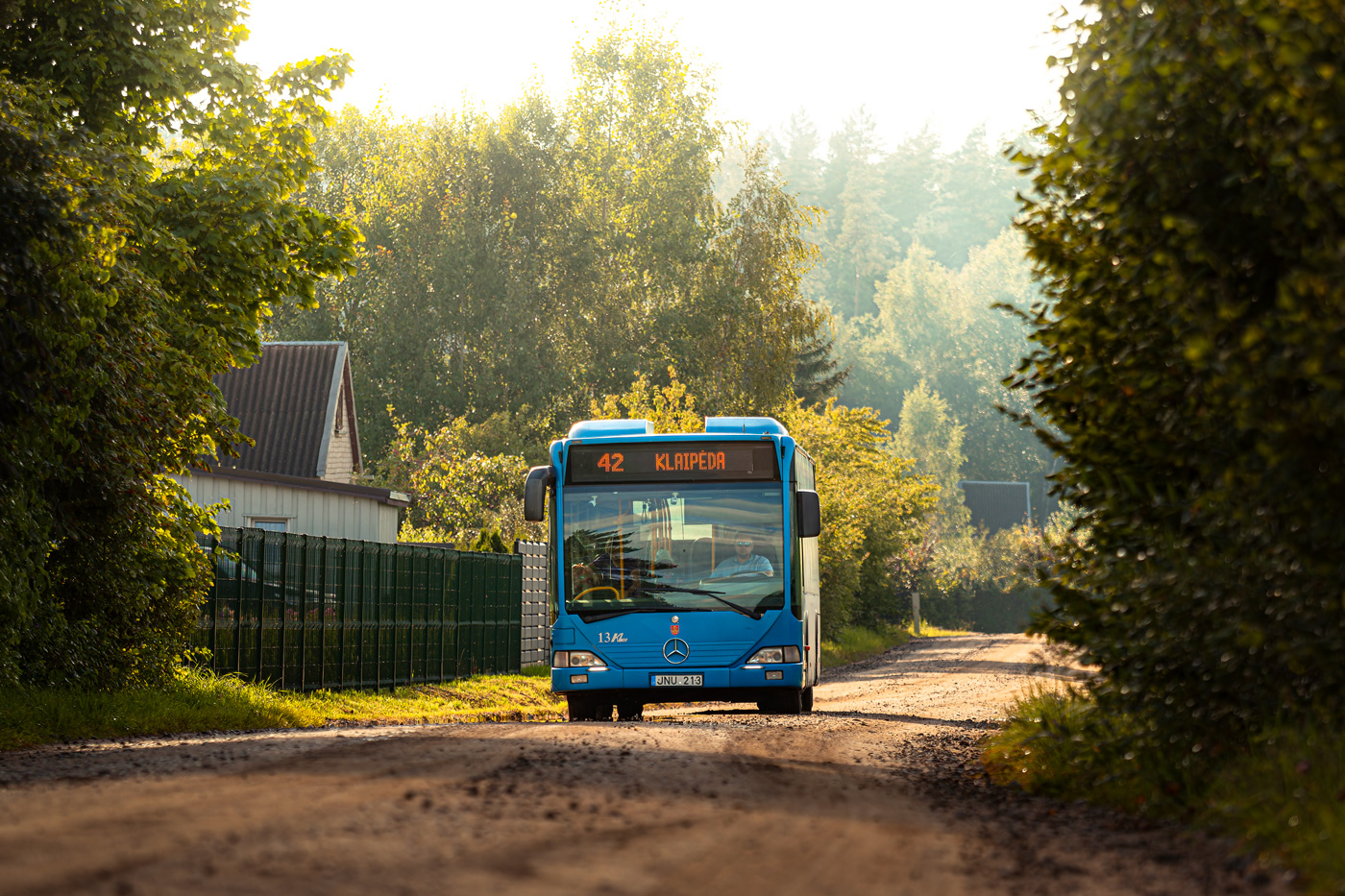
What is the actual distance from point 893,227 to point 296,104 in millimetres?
116933

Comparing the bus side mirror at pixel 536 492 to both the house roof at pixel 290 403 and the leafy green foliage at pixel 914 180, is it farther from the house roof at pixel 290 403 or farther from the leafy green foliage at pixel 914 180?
the leafy green foliage at pixel 914 180

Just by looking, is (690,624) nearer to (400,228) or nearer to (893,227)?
(400,228)

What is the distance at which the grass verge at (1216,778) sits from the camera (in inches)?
221

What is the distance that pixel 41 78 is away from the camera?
50.1 feet

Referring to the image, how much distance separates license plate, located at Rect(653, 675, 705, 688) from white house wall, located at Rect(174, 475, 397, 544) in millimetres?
11067

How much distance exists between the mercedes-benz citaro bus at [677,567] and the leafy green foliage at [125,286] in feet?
12.7

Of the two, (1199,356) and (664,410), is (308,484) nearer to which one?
(664,410)

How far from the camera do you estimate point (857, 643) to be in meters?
44.0

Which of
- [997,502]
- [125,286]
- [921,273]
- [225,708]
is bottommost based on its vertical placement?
[225,708]

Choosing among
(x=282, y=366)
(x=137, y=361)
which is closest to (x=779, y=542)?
(x=137, y=361)

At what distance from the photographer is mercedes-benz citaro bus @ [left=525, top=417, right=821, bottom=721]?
628 inches

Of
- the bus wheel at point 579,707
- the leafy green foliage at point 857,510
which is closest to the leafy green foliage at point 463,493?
the leafy green foliage at point 857,510

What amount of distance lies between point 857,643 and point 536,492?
98.0 feet

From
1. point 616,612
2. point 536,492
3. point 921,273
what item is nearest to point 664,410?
point 616,612
